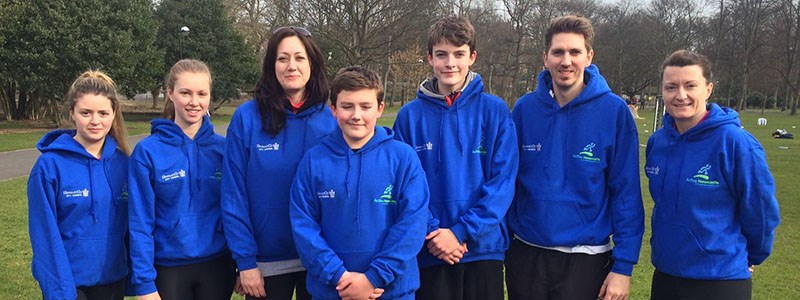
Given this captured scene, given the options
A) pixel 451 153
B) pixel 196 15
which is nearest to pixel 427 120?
pixel 451 153

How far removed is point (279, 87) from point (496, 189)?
1.35 meters

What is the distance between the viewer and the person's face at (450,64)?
10.1 ft

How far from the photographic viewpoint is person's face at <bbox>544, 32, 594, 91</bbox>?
314cm

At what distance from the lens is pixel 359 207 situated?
9.10ft

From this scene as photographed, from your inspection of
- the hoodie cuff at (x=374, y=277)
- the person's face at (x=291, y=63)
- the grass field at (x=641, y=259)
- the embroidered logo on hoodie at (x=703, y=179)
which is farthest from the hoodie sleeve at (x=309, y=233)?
the grass field at (x=641, y=259)

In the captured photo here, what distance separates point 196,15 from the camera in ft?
98.9

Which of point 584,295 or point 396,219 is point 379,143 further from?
point 584,295

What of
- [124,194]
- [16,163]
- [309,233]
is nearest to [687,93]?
[309,233]

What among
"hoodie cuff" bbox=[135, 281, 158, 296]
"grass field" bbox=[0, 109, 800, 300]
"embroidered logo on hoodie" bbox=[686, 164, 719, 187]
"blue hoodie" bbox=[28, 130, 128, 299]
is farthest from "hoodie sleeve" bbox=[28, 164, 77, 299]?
"embroidered logo on hoodie" bbox=[686, 164, 719, 187]

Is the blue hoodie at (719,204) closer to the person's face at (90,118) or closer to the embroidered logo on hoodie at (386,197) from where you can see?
the embroidered logo on hoodie at (386,197)

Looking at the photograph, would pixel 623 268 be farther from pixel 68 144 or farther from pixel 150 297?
pixel 68 144

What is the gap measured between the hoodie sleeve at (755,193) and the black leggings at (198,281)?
2.88 m

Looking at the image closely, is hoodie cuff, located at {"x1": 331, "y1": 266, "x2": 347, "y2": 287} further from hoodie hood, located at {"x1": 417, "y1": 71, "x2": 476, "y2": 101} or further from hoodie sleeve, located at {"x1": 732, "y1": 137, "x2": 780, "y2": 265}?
hoodie sleeve, located at {"x1": 732, "y1": 137, "x2": 780, "y2": 265}

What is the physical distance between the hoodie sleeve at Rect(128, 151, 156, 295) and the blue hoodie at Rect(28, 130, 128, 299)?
18cm
